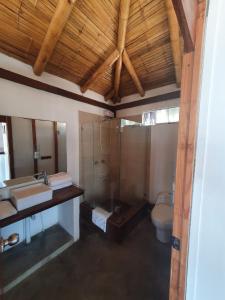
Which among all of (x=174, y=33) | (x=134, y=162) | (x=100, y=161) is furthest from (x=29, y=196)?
(x=174, y=33)

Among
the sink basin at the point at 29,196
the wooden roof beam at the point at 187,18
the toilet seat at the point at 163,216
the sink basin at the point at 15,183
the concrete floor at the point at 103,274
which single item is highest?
the wooden roof beam at the point at 187,18

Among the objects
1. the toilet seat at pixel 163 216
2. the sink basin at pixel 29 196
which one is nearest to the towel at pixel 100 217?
the toilet seat at pixel 163 216

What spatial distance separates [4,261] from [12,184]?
980mm

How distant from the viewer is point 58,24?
1500 mm

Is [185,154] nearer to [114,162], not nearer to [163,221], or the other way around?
[163,221]

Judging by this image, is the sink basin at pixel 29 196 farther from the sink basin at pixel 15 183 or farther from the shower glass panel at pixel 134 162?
the shower glass panel at pixel 134 162

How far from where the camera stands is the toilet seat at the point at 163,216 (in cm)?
196

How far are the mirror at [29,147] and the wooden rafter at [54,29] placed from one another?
80 cm

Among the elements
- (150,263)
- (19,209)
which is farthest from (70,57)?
(150,263)

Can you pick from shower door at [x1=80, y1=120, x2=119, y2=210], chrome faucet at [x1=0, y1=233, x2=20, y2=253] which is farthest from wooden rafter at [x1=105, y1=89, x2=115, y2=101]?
chrome faucet at [x1=0, y1=233, x2=20, y2=253]

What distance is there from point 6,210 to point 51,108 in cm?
154

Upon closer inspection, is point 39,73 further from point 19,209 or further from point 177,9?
point 177,9

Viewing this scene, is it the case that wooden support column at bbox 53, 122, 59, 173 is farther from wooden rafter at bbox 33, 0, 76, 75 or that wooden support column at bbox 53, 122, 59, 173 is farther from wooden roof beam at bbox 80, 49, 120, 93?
wooden roof beam at bbox 80, 49, 120, 93

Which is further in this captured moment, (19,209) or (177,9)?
(19,209)
